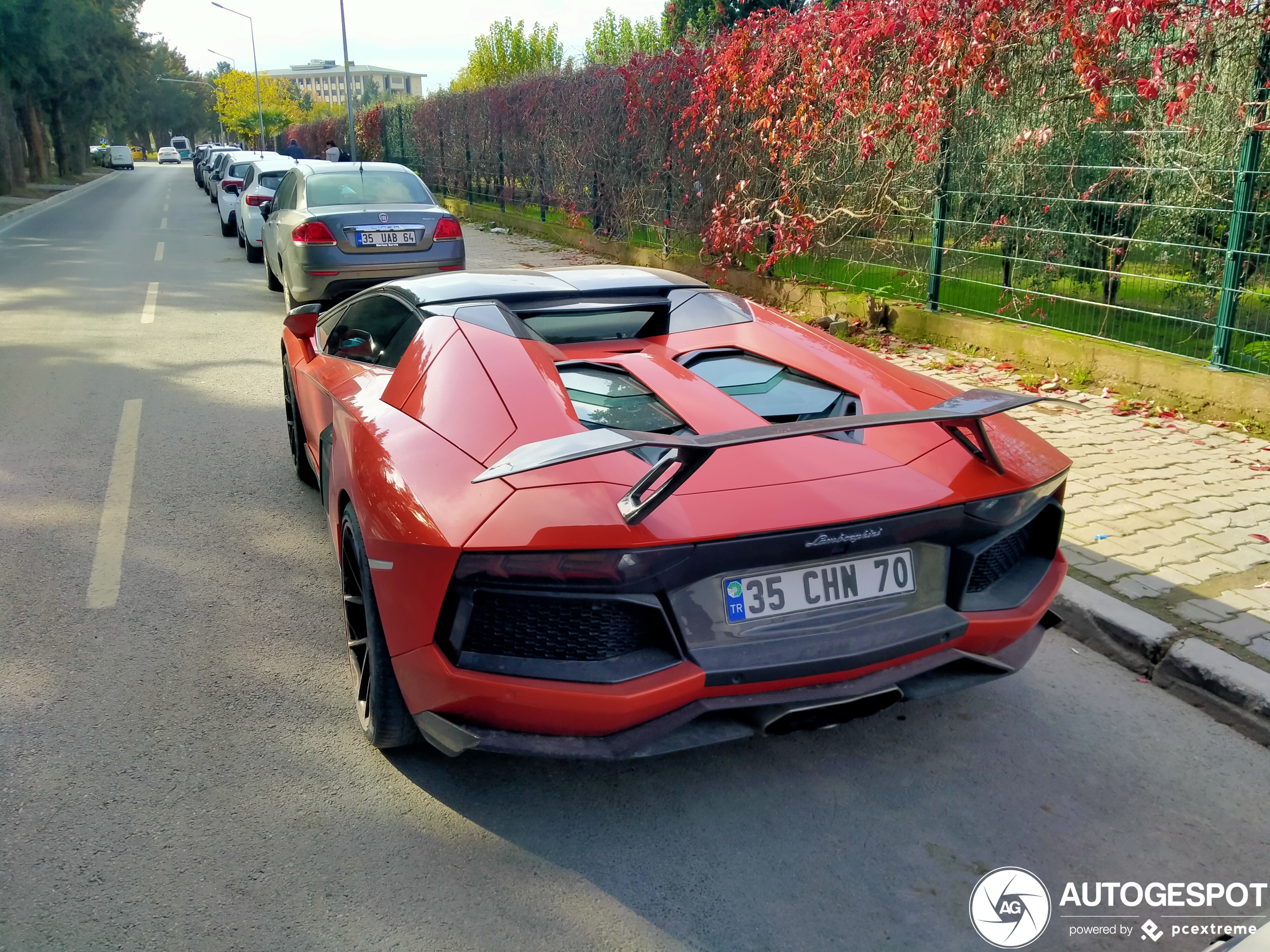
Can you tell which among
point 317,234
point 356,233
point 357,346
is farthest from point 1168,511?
point 317,234

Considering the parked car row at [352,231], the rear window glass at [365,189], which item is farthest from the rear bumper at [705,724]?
the rear window glass at [365,189]

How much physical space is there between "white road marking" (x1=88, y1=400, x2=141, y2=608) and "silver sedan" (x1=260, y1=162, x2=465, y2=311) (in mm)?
3492

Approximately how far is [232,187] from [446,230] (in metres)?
9.96

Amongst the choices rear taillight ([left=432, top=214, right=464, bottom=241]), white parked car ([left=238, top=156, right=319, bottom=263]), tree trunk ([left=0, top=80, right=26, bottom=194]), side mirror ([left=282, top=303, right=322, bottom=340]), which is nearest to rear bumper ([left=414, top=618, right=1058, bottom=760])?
side mirror ([left=282, top=303, right=322, bottom=340])

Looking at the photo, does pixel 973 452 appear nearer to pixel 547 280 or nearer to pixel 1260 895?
pixel 1260 895

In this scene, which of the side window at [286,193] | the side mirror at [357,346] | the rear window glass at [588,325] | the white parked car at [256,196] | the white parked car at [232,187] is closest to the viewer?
the rear window glass at [588,325]

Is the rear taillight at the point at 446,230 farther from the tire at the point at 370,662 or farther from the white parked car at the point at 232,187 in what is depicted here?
the white parked car at the point at 232,187

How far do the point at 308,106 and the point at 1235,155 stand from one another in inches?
5475

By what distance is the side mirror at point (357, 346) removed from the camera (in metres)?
3.96

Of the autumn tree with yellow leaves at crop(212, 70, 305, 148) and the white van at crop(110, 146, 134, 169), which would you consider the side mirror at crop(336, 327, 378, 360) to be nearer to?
the white van at crop(110, 146, 134, 169)

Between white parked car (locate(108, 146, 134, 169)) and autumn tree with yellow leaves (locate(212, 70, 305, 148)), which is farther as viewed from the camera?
autumn tree with yellow leaves (locate(212, 70, 305, 148))

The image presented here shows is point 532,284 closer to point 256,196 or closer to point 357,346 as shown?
point 357,346

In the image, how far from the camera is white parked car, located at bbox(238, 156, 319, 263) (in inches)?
617

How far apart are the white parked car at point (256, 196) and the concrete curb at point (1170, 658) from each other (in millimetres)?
13992
